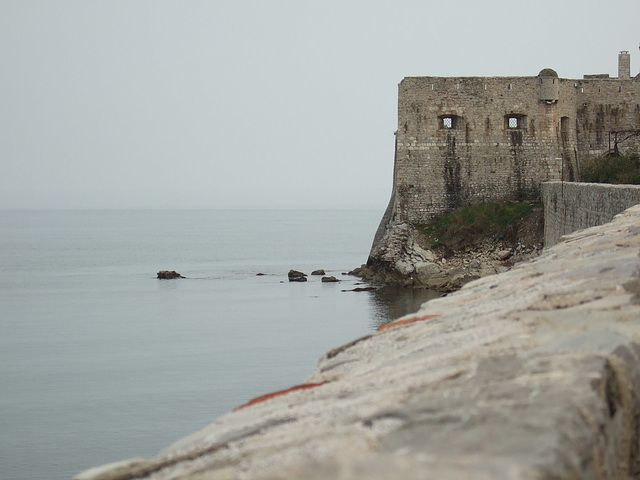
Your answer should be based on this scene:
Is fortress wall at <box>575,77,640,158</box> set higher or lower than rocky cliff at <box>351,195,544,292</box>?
higher

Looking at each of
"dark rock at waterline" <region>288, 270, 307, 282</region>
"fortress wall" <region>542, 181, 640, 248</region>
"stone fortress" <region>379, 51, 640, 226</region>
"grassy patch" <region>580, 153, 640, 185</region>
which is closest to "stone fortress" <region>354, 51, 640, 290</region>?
"stone fortress" <region>379, 51, 640, 226</region>

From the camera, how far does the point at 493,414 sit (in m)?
2.46

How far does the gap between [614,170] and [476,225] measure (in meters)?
4.75

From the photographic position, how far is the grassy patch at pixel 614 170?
25.0 metres

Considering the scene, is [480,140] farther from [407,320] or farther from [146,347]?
[407,320]

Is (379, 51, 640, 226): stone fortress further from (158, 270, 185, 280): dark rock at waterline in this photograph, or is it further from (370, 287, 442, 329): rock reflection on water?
(158, 270, 185, 280): dark rock at waterline

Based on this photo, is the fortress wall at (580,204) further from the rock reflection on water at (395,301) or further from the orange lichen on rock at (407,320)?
the orange lichen on rock at (407,320)

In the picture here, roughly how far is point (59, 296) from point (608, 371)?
3793 centimetres

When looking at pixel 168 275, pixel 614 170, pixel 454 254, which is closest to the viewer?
pixel 614 170

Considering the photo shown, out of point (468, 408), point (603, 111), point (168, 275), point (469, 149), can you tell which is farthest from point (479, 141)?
point (468, 408)

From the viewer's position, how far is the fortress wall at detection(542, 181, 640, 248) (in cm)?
1370

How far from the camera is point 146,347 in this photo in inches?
989

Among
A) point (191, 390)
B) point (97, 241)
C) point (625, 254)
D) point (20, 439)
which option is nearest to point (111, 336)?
point (191, 390)

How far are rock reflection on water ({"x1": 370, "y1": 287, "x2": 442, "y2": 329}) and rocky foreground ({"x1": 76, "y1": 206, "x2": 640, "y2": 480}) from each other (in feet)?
70.0
